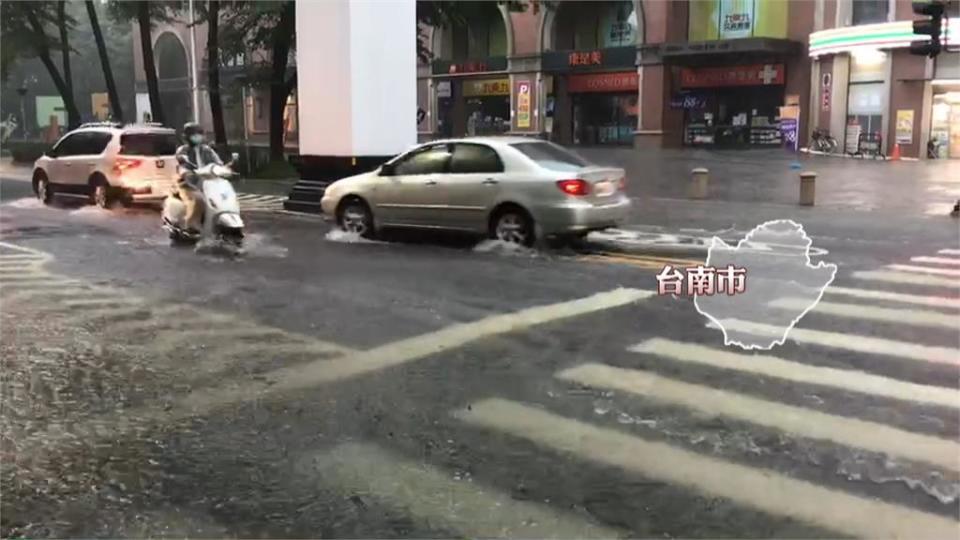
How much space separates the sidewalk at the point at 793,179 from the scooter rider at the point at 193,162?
1098 centimetres

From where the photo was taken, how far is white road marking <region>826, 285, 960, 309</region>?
885 cm

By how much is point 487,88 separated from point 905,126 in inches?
929

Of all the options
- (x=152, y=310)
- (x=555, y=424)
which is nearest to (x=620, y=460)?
(x=555, y=424)

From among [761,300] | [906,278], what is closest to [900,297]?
[906,278]

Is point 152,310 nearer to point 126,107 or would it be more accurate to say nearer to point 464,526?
point 464,526

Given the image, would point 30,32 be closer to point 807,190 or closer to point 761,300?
point 807,190

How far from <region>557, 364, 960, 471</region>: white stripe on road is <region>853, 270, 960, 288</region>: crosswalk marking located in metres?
4.90

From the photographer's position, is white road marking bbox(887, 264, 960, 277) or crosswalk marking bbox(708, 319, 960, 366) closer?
crosswalk marking bbox(708, 319, 960, 366)

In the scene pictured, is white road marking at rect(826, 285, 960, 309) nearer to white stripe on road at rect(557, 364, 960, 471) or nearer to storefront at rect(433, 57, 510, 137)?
white stripe on road at rect(557, 364, 960, 471)

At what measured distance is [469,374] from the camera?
6.54m

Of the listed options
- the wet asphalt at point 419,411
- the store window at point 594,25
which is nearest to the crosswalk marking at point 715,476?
the wet asphalt at point 419,411

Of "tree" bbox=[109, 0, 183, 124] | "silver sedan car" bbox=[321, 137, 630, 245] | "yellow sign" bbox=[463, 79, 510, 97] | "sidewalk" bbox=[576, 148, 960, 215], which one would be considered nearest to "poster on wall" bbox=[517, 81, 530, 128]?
"yellow sign" bbox=[463, 79, 510, 97]

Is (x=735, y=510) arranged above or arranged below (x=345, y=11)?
below

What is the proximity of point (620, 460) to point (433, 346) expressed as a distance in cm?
267
